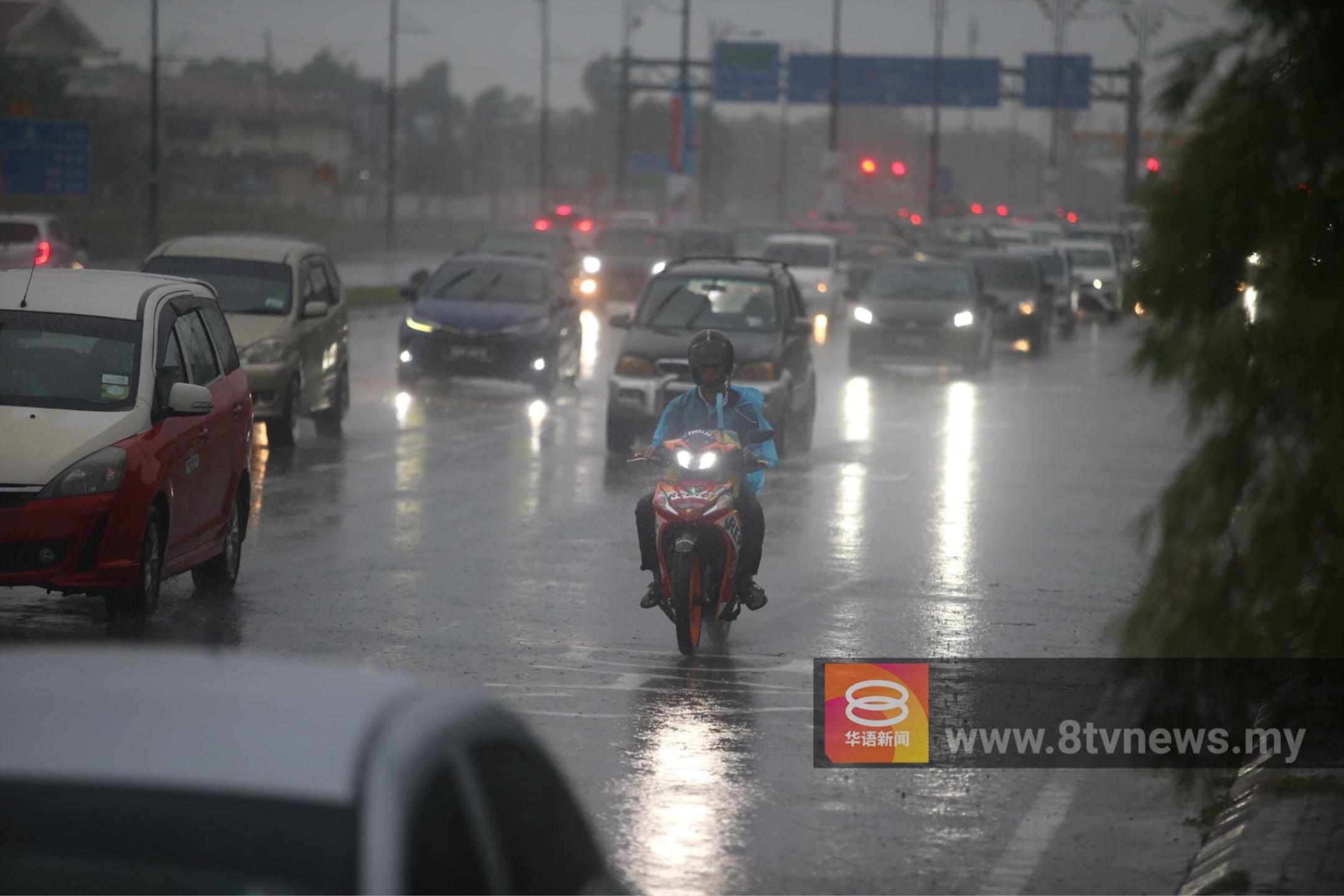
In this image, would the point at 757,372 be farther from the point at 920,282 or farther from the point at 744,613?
the point at 920,282

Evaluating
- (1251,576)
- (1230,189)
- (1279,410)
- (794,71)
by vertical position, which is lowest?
(1251,576)

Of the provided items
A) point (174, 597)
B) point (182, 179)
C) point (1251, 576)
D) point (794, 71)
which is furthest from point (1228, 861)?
point (182, 179)

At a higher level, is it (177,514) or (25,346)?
(25,346)

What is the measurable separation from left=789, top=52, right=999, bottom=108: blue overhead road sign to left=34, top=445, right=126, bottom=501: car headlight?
76.3 meters

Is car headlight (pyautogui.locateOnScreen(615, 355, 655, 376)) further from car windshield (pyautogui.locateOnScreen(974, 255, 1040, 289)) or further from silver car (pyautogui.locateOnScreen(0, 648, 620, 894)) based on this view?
car windshield (pyautogui.locateOnScreen(974, 255, 1040, 289))

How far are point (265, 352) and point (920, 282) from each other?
15.5 meters

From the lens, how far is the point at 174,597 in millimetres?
11211

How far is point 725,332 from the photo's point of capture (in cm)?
1925

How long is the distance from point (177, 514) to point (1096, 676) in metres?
4.63

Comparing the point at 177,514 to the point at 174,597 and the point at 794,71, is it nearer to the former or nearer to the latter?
the point at 174,597

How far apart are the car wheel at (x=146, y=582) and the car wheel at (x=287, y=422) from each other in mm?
8164

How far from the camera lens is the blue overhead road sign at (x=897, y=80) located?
8450 centimetres
